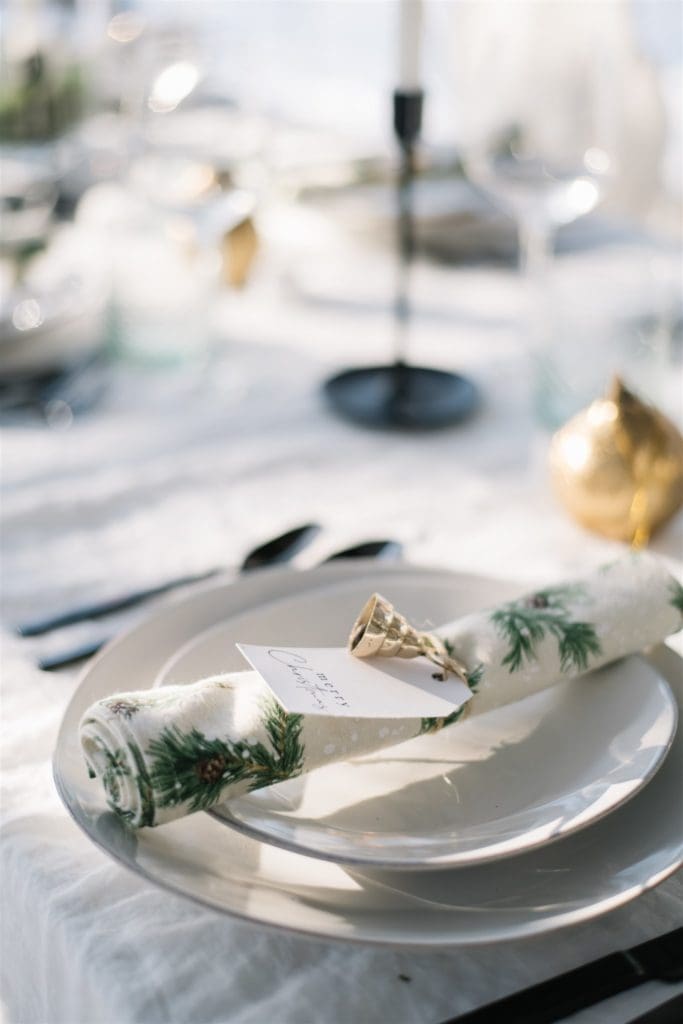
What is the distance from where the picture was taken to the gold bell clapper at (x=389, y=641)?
0.46m

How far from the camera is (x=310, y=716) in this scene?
437 mm

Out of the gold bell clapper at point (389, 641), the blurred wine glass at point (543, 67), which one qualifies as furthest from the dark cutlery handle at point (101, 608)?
the blurred wine glass at point (543, 67)

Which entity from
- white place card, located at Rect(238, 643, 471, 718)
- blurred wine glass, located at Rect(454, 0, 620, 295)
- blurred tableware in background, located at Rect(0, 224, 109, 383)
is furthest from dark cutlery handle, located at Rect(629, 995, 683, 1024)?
blurred wine glass, located at Rect(454, 0, 620, 295)

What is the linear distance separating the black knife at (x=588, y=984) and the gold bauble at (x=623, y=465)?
0.35m

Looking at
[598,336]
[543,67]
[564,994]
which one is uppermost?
[543,67]

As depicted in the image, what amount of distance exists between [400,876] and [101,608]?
0.29m

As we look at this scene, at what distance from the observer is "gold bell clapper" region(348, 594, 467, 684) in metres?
0.46

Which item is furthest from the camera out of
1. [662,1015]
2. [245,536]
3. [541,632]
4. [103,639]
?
[245,536]

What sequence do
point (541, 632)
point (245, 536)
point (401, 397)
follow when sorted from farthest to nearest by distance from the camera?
point (401, 397) < point (245, 536) < point (541, 632)

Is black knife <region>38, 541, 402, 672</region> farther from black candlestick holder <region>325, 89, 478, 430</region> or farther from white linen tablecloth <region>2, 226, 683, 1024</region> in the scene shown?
black candlestick holder <region>325, 89, 478, 430</region>

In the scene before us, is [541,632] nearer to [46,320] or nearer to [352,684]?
[352,684]

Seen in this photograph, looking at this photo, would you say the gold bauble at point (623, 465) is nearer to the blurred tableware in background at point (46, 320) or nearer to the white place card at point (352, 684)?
the white place card at point (352, 684)

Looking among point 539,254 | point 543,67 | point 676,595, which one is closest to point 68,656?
point 676,595

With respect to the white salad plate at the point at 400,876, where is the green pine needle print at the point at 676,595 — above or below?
above
